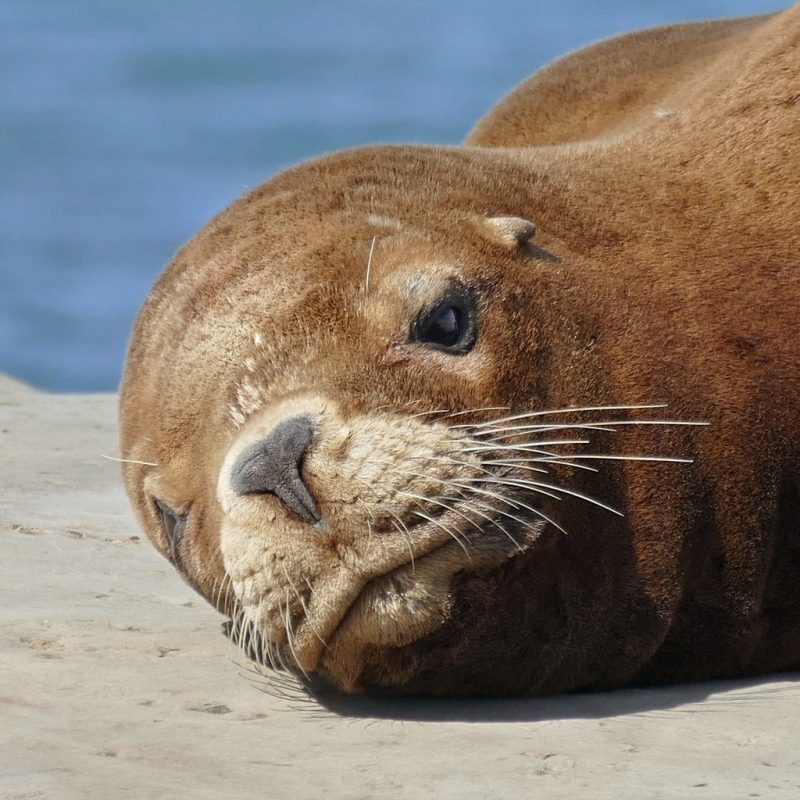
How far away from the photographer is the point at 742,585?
431 centimetres

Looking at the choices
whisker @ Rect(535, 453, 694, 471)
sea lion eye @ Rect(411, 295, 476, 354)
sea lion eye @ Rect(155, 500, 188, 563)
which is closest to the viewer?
whisker @ Rect(535, 453, 694, 471)

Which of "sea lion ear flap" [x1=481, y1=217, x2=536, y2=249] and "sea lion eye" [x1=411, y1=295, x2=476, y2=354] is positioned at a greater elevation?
"sea lion ear flap" [x1=481, y1=217, x2=536, y2=249]

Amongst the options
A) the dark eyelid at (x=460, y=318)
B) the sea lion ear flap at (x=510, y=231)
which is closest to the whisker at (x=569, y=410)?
the dark eyelid at (x=460, y=318)

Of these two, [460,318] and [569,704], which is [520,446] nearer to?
[460,318]

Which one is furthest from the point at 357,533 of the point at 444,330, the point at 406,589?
the point at 444,330

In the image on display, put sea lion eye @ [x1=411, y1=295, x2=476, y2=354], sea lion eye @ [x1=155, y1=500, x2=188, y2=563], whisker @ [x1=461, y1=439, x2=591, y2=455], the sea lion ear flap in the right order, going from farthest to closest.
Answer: sea lion eye @ [x1=155, y1=500, x2=188, y2=563] < the sea lion ear flap < sea lion eye @ [x1=411, y1=295, x2=476, y2=354] < whisker @ [x1=461, y1=439, x2=591, y2=455]

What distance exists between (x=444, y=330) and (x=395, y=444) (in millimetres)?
427

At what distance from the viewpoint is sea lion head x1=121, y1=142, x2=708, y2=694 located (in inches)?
152

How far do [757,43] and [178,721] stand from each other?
3.12m

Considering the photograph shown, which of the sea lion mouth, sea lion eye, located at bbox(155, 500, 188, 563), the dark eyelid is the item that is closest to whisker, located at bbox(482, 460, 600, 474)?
the sea lion mouth

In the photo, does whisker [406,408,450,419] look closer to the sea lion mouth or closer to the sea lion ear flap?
the sea lion mouth

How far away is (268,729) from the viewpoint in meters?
3.96

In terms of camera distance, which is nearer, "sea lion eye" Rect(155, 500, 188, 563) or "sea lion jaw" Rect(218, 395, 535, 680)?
"sea lion jaw" Rect(218, 395, 535, 680)

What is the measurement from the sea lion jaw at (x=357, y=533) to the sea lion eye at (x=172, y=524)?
54cm
